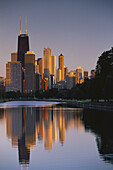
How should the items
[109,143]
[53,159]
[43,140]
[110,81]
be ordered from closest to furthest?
[53,159]
[109,143]
[43,140]
[110,81]

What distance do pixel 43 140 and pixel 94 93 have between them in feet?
245

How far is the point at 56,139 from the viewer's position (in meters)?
26.3

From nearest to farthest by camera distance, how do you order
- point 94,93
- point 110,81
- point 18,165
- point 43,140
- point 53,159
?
point 18,165 < point 53,159 < point 43,140 < point 110,81 < point 94,93

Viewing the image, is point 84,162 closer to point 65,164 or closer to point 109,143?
point 65,164

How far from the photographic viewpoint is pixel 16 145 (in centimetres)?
2328

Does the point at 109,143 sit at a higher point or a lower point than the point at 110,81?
lower

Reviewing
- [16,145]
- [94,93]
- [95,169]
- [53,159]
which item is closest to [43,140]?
[16,145]

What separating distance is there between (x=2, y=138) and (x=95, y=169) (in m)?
13.4

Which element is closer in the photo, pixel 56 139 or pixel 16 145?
pixel 16 145

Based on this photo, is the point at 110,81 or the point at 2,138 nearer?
the point at 2,138

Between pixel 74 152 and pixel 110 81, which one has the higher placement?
pixel 110 81

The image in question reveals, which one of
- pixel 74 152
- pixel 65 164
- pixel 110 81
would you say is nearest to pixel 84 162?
pixel 65 164

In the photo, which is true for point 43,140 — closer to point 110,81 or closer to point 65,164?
point 65,164

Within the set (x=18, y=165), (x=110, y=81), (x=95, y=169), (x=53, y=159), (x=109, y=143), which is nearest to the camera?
(x=95, y=169)
